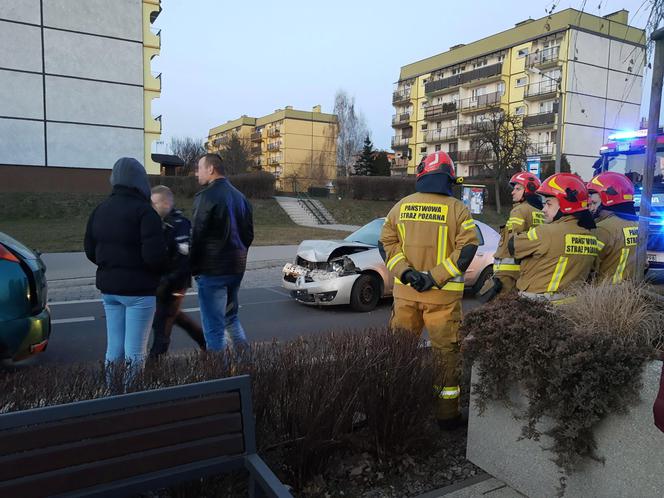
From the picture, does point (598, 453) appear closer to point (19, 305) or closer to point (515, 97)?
point (19, 305)

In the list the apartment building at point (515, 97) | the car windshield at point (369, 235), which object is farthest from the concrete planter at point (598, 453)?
the apartment building at point (515, 97)

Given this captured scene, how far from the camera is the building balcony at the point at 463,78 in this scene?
169 feet

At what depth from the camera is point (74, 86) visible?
93.8 feet

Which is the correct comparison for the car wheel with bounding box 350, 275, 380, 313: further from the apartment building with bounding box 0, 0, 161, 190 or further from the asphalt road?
the apartment building with bounding box 0, 0, 161, 190

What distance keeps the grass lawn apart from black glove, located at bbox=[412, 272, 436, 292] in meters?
13.8

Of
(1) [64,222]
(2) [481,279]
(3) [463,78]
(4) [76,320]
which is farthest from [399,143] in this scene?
(4) [76,320]

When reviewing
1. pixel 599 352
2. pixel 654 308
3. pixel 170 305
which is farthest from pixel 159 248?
pixel 654 308

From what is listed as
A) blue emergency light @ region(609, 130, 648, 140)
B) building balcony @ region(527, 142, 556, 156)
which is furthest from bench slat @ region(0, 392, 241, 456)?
building balcony @ region(527, 142, 556, 156)

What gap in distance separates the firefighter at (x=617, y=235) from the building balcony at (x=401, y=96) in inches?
2533

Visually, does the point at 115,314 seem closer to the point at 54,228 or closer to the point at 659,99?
the point at 659,99

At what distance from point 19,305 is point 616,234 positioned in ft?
15.2

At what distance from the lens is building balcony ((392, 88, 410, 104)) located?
65812mm

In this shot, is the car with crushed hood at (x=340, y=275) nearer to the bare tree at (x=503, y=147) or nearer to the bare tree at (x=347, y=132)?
the bare tree at (x=503, y=147)

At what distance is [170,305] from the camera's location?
4605mm
